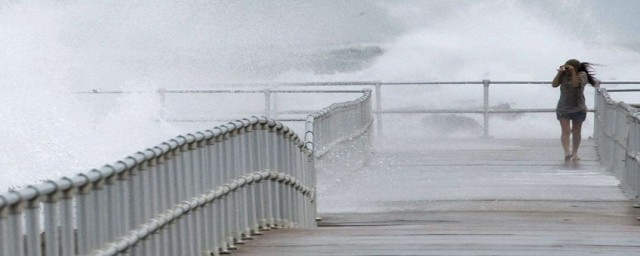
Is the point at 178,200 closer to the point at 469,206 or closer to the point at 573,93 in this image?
the point at 469,206

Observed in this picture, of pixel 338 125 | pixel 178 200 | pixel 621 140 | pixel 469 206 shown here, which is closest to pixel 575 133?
pixel 621 140

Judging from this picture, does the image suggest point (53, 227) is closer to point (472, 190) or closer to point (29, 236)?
point (29, 236)

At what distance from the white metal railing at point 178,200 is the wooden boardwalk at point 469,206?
1.03 ft

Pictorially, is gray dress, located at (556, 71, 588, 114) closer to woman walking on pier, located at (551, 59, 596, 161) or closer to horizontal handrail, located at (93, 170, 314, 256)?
woman walking on pier, located at (551, 59, 596, 161)

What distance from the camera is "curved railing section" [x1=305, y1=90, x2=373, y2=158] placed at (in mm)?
17469

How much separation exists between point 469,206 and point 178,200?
8083 millimetres

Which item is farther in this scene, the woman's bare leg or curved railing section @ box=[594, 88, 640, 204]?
the woman's bare leg

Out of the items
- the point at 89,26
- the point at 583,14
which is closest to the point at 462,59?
the point at 89,26

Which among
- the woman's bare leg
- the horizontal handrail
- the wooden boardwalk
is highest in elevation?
the horizontal handrail

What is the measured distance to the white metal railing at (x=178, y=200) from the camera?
7461mm

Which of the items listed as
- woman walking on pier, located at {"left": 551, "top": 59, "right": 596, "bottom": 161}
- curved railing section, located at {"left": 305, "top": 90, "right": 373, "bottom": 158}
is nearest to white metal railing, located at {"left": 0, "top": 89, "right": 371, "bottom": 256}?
curved railing section, located at {"left": 305, "top": 90, "right": 373, "bottom": 158}

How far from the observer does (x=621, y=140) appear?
2044 centimetres

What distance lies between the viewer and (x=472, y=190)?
1986 centimetres

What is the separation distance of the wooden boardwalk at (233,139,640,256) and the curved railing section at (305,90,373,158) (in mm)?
421
